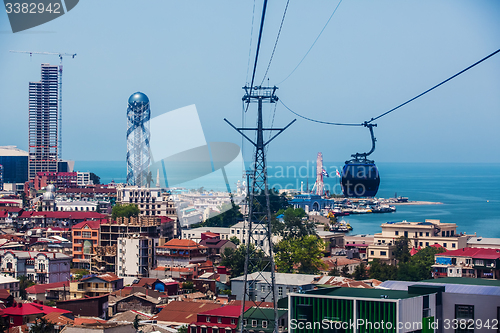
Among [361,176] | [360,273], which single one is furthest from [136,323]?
[360,273]

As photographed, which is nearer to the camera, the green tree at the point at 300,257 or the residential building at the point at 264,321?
the residential building at the point at 264,321

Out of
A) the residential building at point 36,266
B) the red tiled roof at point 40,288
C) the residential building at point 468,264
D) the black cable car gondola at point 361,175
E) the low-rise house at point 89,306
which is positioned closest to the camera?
the black cable car gondola at point 361,175

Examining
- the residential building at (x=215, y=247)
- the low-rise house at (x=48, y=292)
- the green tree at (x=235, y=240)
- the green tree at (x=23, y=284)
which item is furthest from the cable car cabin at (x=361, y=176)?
the green tree at (x=235, y=240)

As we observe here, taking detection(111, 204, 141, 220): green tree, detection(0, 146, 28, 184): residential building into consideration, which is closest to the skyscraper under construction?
detection(0, 146, 28, 184): residential building

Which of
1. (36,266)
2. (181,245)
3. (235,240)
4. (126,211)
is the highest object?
(126,211)

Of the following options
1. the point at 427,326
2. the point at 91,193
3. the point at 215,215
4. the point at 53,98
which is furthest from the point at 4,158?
the point at 427,326

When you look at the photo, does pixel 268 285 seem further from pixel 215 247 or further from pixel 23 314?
pixel 215 247

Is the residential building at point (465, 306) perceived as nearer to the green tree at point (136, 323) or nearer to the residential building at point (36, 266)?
the green tree at point (136, 323)
